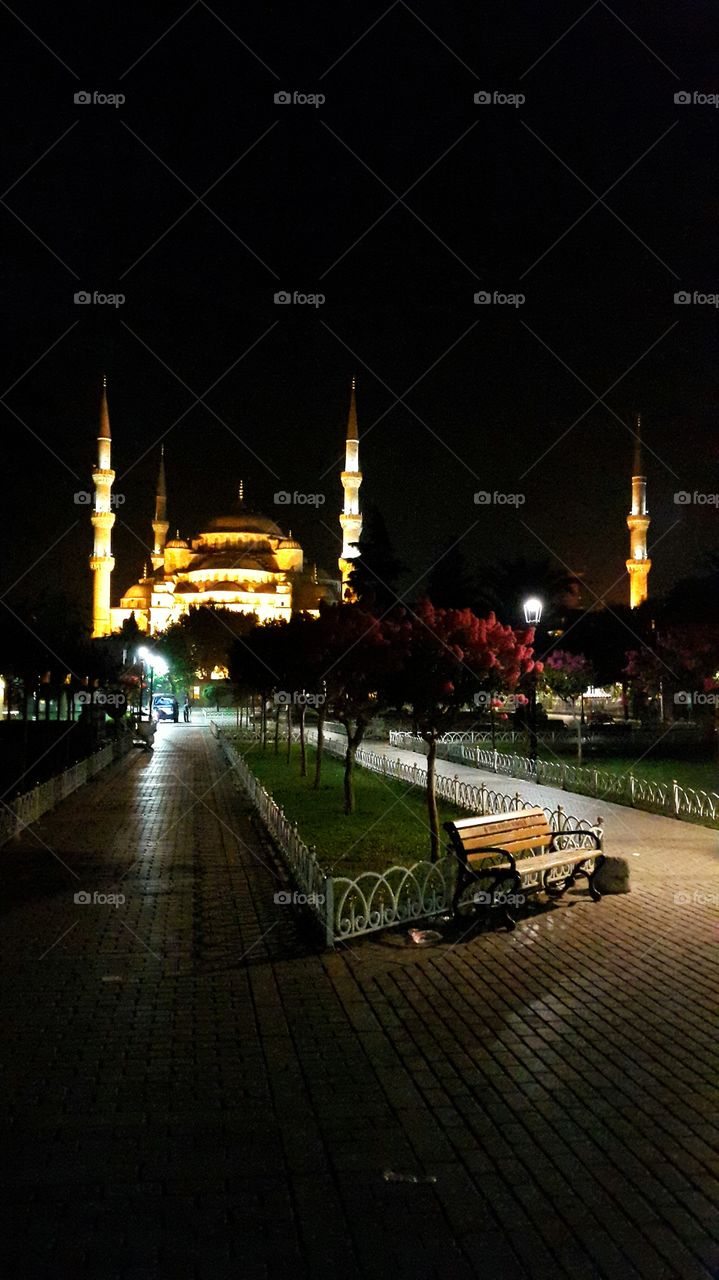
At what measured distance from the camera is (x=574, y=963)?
7.36 metres

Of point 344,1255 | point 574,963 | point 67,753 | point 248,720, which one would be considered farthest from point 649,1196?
point 248,720

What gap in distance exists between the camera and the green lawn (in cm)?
1226

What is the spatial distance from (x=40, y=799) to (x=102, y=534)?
57.9 meters

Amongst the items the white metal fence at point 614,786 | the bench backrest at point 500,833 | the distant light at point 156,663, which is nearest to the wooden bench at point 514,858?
the bench backrest at point 500,833

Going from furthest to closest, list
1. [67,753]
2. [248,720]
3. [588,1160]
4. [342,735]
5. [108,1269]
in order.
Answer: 1. [248,720]
2. [342,735]
3. [67,753]
4. [588,1160]
5. [108,1269]

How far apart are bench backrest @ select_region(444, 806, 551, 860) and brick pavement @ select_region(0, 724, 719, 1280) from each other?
70 centimetres

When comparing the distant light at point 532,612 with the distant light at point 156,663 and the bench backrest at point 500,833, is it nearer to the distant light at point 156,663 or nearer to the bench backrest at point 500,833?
the bench backrest at point 500,833

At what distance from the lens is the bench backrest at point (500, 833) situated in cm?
874

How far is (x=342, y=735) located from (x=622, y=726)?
1050cm

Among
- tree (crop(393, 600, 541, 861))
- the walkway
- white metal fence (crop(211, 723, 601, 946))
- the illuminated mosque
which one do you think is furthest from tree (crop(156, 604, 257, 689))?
tree (crop(393, 600, 541, 861))

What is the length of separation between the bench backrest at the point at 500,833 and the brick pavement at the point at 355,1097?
2.30 ft

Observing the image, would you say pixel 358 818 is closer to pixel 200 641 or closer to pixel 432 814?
pixel 432 814

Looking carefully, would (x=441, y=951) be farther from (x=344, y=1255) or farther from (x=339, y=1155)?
(x=344, y=1255)

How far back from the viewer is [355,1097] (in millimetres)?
5035
